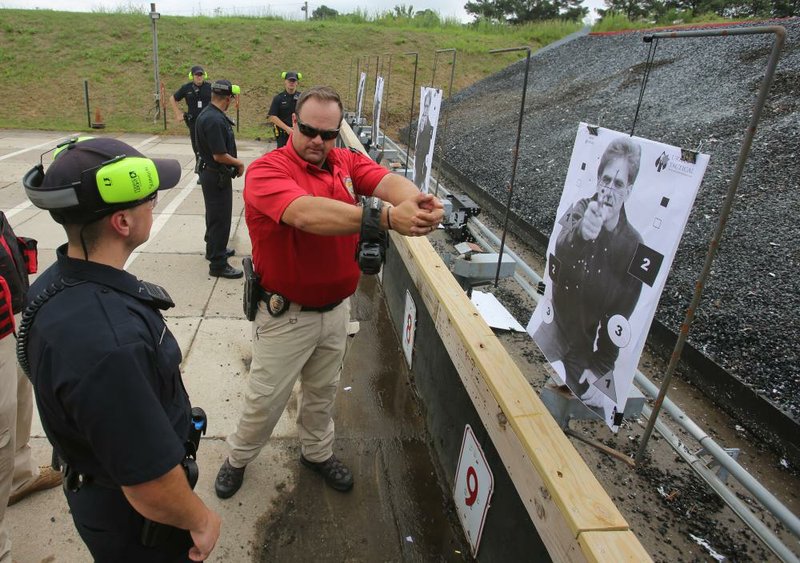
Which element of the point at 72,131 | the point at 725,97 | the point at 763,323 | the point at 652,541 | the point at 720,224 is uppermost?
the point at 725,97

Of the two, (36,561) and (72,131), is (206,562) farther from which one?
(72,131)

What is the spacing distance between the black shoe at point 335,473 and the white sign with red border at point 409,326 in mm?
1232

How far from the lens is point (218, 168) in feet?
17.6

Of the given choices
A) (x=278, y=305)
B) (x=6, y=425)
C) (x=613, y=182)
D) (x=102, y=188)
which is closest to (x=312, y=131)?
(x=278, y=305)

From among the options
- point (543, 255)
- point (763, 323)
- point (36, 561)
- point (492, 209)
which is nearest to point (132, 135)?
point (492, 209)

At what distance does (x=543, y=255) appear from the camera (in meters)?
5.61

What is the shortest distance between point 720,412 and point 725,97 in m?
6.17

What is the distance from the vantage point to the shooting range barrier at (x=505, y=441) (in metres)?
1.63

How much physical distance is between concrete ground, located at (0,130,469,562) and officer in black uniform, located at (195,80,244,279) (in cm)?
29

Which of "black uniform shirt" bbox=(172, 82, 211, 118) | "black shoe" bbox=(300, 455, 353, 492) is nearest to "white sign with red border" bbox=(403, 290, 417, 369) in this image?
"black shoe" bbox=(300, 455, 353, 492)

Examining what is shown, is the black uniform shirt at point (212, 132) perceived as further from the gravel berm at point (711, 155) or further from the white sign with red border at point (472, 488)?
the white sign with red border at point (472, 488)

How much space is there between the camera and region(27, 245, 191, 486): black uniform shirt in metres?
1.27

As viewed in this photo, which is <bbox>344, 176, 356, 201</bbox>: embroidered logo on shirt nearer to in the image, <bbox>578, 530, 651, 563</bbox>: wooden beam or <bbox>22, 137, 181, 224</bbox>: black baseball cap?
A: <bbox>22, 137, 181, 224</bbox>: black baseball cap

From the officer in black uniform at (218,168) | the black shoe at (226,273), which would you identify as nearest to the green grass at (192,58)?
the officer in black uniform at (218,168)
